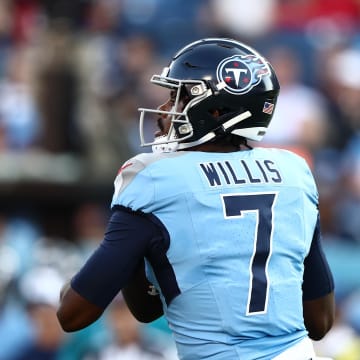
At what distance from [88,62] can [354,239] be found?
3.19m

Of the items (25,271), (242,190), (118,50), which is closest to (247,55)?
(242,190)

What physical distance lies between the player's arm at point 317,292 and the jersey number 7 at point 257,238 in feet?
1.03

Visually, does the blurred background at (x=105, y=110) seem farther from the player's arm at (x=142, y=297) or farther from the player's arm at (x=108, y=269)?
the player's arm at (x=108, y=269)

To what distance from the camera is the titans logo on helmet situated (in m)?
3.52

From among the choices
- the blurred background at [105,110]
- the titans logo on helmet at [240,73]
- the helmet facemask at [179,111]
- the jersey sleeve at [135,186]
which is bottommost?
the blurred background at [105,110]

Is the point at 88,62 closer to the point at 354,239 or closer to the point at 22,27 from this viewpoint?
the point at 22,27

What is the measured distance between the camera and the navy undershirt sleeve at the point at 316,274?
370cm

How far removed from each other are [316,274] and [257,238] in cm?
44

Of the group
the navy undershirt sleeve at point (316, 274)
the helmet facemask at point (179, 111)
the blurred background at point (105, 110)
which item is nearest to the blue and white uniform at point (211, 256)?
the helmet facemask at point (179, 111)

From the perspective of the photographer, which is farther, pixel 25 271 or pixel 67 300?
pixel 25 271

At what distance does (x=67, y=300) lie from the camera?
3.43 m

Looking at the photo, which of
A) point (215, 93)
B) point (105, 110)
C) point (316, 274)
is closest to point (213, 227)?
point (215, 93)

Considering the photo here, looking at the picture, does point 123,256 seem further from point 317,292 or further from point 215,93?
→ point 317,292

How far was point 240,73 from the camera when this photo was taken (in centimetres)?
354
